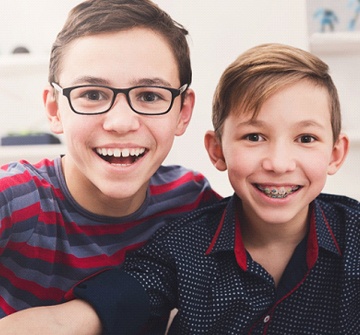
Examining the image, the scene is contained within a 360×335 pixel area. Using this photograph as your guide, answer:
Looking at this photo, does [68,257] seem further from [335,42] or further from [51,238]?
[335,42]

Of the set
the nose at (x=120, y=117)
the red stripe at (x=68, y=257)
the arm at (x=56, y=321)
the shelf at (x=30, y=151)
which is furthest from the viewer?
the shelf at (x=30, y=151)

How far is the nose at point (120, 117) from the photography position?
1066 mm

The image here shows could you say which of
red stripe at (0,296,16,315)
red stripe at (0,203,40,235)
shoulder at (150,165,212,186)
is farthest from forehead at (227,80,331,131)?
red stripe at (0,296,16,315)

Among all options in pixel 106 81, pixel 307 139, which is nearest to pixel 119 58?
pixel 106 81

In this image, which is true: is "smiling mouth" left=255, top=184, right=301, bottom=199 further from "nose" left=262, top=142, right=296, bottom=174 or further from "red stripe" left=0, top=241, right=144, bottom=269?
"red stripe" left=0, top=241, right=144, bottom=269

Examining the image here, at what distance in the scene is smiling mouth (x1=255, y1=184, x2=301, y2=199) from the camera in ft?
3.69

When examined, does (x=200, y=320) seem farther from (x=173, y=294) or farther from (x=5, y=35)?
(x=5, y=35)

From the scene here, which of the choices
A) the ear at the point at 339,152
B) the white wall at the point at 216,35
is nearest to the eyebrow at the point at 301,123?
the ear at the point at 339,152

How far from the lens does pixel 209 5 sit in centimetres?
236

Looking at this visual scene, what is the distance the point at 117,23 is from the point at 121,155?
26 cm

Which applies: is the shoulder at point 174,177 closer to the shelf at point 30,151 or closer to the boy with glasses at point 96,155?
the boy with glasses at point 96,155

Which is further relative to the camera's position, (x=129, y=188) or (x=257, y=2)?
(x=257, y=2)

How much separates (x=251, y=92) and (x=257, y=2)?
1303 millimetres

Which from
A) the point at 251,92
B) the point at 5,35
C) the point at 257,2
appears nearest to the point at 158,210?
the point at 251,92
